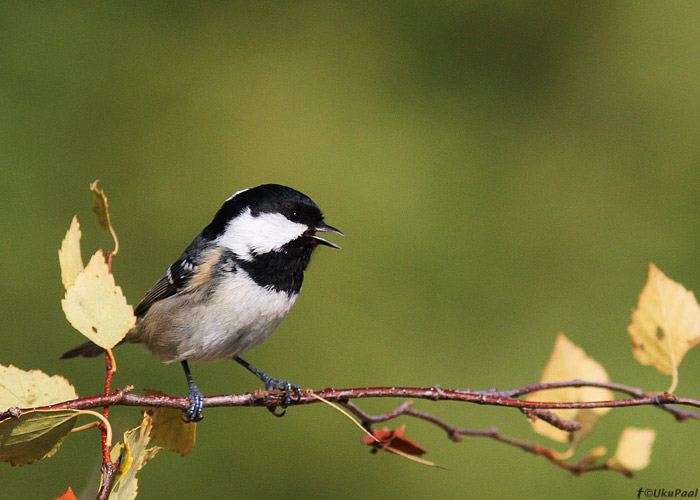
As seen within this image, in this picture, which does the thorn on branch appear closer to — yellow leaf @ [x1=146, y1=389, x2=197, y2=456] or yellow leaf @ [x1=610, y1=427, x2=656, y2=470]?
yellow leaf @ [x1=610, y1=427, x2=656, y2=470]

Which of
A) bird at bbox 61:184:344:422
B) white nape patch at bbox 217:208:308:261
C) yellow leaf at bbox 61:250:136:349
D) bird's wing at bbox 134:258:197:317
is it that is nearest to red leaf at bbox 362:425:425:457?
yellow leaf at bbox 61:250:136:349

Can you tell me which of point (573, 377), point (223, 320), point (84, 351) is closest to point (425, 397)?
point (573, 377)

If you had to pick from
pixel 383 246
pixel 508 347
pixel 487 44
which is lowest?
pixel 508 347

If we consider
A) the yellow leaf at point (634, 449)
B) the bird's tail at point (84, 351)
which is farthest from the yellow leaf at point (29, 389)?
the bird's tail at point (84, 351)

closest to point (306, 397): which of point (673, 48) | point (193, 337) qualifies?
point (193, 337)

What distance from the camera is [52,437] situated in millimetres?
778

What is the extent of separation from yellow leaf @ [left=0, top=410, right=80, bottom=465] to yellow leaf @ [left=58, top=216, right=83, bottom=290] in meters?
0.16

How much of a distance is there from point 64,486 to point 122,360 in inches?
20.5

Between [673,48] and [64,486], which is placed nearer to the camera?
[64,486]

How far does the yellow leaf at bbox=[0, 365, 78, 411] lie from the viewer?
77cm

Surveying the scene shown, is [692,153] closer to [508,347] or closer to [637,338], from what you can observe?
[508,347]

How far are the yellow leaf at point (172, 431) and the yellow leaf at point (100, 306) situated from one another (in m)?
0.21

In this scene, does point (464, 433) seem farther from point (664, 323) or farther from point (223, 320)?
point (223, 320)

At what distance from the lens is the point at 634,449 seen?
1.15 m
